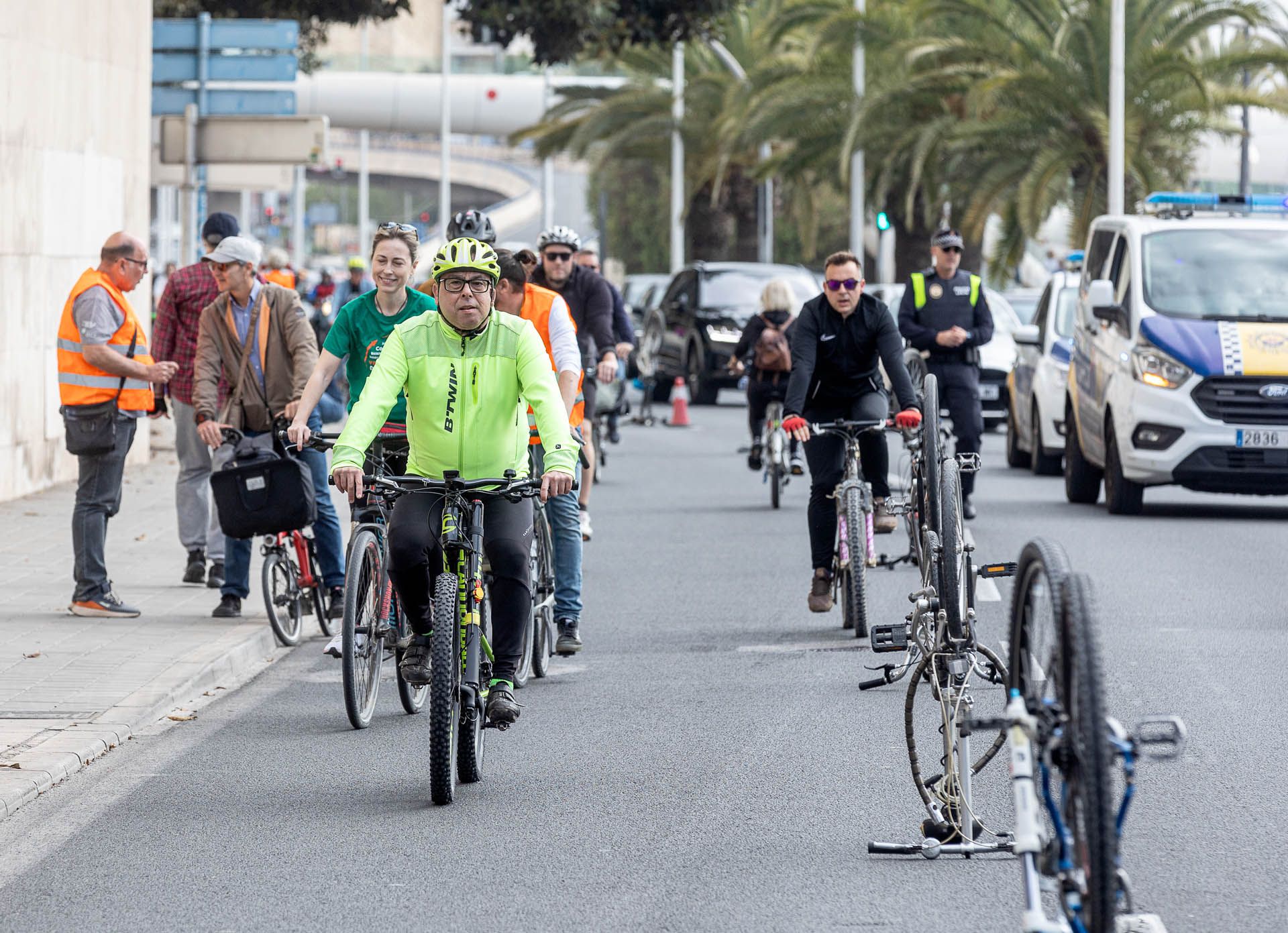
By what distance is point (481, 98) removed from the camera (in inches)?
2936

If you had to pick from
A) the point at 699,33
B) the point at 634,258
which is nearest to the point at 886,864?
the point at 699,33

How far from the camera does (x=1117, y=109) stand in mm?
28344

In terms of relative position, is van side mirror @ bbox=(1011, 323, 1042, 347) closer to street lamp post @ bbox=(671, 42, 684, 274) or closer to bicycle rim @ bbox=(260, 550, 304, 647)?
bicycle rim @ bbox=(260, 550, 304, 647)

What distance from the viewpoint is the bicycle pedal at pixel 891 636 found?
6395 millimetres

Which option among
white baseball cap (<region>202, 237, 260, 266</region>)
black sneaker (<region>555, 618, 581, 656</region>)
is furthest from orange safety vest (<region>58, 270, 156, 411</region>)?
black sneaker (<region>555, 618, 581, 656</region>)

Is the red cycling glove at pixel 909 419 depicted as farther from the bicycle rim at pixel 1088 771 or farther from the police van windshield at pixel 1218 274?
the bicycle rim at pixel 1088 771

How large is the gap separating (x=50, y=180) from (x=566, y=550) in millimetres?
9073

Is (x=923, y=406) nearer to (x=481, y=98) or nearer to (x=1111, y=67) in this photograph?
(x=1111, y=67)

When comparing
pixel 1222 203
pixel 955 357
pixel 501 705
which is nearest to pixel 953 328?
pixel 955 357

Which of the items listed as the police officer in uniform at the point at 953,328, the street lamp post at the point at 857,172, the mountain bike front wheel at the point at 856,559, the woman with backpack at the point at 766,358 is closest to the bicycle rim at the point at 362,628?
the mountain bike front wheel at the point at 856,559

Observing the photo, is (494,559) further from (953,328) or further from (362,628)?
(953,328)

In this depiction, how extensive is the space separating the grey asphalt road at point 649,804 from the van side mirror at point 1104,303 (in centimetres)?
401

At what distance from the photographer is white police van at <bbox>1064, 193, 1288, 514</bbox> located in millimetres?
14797

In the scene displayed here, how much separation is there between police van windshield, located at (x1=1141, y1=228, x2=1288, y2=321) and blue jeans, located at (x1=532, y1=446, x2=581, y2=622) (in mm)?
6816
